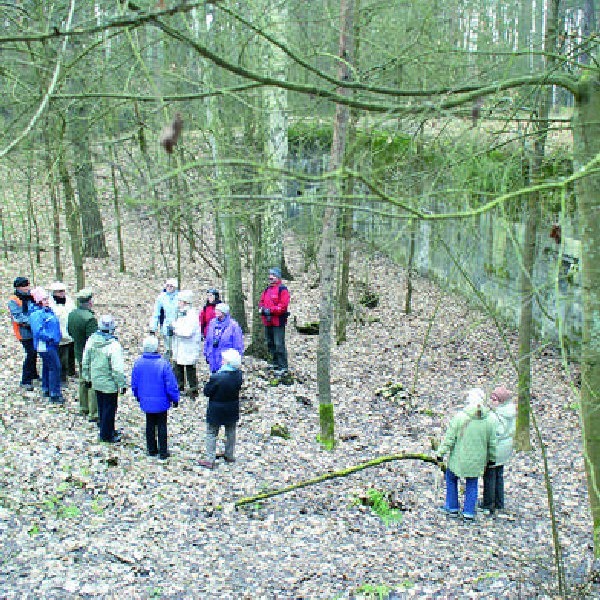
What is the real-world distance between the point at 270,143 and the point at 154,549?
692cm

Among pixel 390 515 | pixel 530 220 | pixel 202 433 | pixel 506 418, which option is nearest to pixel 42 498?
pixel 202 433

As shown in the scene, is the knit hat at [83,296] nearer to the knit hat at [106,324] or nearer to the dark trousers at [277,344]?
the knit hat at [106,324]

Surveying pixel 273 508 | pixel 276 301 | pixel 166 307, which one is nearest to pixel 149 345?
pixel 273 508

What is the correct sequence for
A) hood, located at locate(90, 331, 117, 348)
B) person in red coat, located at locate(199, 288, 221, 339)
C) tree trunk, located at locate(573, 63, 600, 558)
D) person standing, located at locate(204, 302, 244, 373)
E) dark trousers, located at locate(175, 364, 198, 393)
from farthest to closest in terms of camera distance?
person in red coat, located at locate(199, 288, 221, 339) → dark trousers, located at locate(175, 364, 198, 393) → person standing, located at locate(204, 302, 244, 373) → hood, located at locate(90, 331, 117, 348) → tree trunk, located at locate(573, 63, 600, 558)

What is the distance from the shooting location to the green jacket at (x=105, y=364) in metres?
7.99

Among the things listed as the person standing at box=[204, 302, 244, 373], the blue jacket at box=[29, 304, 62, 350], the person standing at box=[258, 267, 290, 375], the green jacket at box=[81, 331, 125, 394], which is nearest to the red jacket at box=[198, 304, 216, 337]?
the person standing at box=[258, 267, 290, 375]

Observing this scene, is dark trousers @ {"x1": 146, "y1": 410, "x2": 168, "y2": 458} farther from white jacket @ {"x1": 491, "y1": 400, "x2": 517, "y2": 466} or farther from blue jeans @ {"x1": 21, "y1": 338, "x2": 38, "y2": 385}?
white jacket @ {"x1": 491, "y1": 400, "x2": 517, "y2": 466}

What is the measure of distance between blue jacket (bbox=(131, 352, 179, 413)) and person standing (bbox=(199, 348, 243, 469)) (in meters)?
0.47

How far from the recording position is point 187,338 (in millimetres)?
9766

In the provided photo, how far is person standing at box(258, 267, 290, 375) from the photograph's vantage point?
10.9 meters

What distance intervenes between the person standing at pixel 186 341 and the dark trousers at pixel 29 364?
1.89 metres

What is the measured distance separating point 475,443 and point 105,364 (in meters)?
4.21

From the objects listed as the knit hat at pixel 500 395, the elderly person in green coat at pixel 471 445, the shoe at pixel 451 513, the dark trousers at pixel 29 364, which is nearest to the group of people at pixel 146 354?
the dark trousers at pixel 29 364

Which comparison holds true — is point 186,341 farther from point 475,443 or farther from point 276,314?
point 475,443
